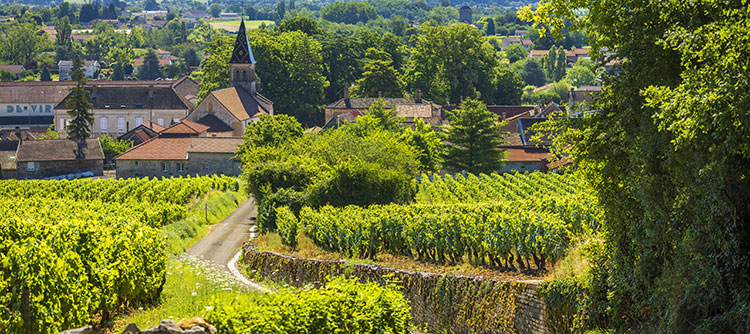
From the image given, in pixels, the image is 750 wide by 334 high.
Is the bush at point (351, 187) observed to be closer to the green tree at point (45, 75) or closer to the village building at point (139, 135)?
the village building at point (139, 135)

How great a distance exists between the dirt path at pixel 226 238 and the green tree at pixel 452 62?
60.7m

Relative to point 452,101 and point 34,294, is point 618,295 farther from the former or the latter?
point 452,101

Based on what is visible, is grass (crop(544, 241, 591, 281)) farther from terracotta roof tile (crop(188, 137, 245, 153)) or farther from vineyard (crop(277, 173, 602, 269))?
terracotta roof tile (crop(188, 137, 245, 153))

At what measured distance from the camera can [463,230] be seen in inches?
1101

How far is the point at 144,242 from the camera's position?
74.5 ft

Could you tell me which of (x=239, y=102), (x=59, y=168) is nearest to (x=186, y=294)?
(x=59, y=168)

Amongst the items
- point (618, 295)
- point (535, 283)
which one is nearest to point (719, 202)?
point (618, 295)

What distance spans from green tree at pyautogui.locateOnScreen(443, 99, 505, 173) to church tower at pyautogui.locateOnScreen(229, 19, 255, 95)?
39172mm

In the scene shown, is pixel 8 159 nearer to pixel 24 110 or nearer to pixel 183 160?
pixel 183 160

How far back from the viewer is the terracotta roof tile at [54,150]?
8462cm

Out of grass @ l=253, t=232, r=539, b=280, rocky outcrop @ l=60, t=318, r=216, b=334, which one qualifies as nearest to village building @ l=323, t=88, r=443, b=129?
grass @ l=253, t=232, r=539, b=280

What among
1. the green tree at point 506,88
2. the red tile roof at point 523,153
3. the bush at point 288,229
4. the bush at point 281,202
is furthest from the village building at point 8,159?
the green tree at point 506,88

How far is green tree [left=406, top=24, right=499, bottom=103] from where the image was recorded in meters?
116

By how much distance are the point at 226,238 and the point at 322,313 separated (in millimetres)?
30198
